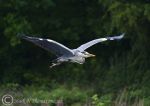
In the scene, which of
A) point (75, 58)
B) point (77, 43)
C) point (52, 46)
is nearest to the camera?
→ point (52, 46)

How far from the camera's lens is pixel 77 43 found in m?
28.2

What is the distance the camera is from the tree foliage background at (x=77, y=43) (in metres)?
25.7

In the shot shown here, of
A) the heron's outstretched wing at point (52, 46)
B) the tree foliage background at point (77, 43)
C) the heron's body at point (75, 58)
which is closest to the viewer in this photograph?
the heron's outstretched wing at point (52, 46)

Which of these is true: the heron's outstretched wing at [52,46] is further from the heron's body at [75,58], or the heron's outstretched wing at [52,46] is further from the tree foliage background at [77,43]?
the tree foliage background at [77,43]

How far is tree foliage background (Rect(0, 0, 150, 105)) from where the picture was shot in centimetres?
2566

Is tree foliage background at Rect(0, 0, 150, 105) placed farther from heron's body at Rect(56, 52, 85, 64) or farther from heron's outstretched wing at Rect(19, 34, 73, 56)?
heron's outstretched wing at Rect(19, 34, 73, 56)

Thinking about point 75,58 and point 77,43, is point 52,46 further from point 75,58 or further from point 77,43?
point 77,43

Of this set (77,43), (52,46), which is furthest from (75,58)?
(77,43)

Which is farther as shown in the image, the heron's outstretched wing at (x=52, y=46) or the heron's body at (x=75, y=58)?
the heron's body at (x=75, y=58)

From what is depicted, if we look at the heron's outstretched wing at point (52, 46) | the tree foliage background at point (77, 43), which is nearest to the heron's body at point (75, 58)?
the heron's outstretched wing at point (52, 46)

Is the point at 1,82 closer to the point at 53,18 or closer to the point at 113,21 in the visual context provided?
the point at 53,18

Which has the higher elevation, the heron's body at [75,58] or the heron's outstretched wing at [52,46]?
the heron's outstretched wing at [52,46]

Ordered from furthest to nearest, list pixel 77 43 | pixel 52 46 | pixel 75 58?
pixel 77 43
pixel 75 58
pixel 52 46

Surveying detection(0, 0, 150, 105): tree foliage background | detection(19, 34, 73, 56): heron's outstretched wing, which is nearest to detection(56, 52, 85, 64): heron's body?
detection(19, 34, 73, 56): heron's outstretched wing
